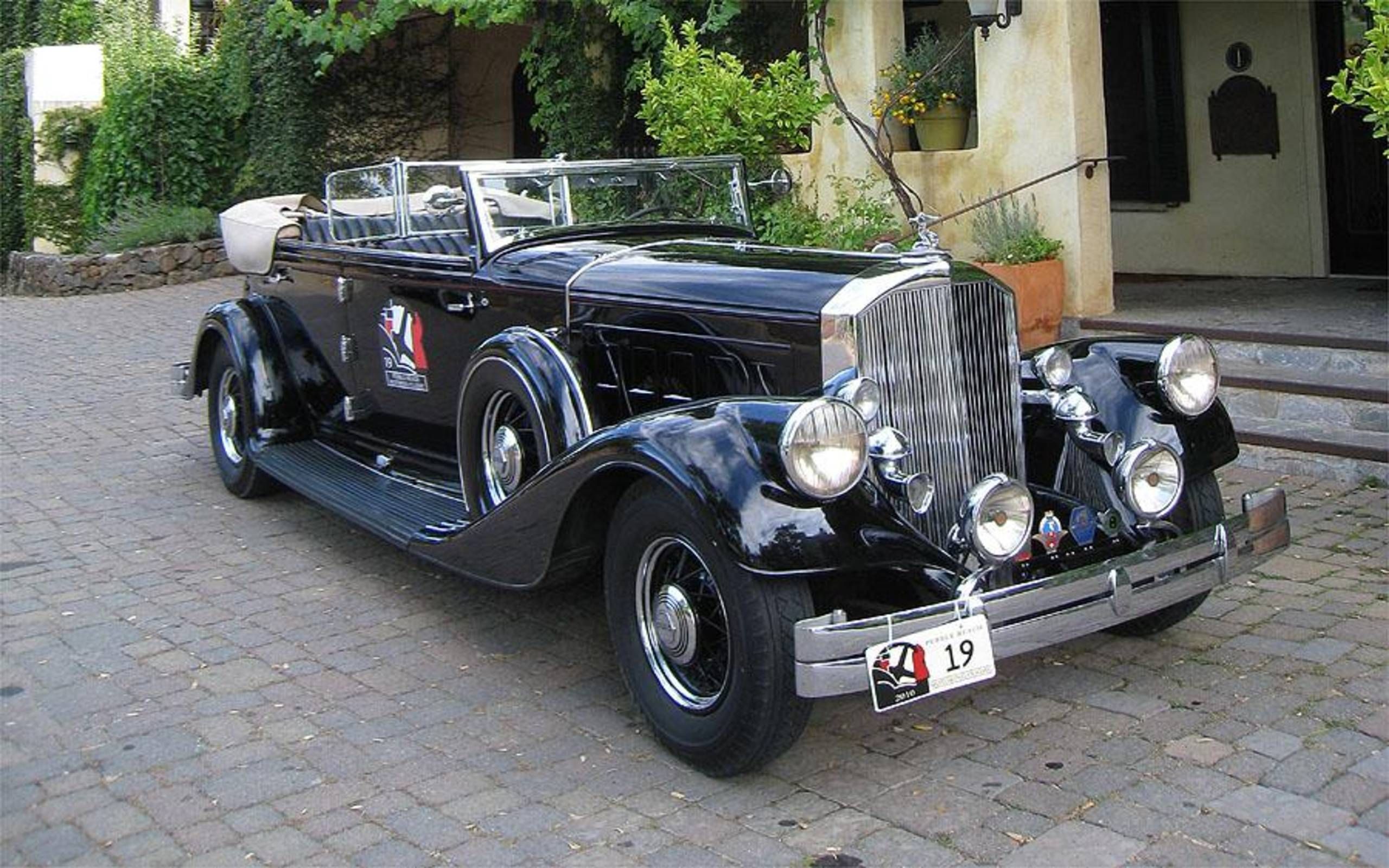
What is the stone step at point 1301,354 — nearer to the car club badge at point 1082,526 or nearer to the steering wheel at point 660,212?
the steering wheel at point 660,212

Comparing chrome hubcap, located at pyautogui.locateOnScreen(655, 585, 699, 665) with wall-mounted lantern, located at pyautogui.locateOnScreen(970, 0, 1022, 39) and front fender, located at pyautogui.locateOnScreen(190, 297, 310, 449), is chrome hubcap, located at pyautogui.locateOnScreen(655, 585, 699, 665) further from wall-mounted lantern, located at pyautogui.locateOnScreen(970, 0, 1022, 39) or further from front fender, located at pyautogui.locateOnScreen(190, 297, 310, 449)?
wall-mounted lantern, located at pyautogui.locateOnScreen(970, 0, 1022, 39)

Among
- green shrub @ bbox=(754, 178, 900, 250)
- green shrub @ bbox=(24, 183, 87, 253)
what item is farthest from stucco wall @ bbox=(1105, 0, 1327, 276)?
green shrub @ bbox=(24, 183, 87, 253)

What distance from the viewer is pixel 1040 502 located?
427 centimetres

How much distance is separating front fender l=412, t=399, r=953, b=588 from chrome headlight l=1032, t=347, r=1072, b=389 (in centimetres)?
101

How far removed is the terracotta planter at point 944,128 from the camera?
29.3ft

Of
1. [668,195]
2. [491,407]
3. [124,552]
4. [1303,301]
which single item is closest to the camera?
[491,407]

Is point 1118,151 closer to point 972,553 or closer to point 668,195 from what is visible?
point 668,195

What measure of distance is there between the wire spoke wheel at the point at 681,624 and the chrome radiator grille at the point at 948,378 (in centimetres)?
64

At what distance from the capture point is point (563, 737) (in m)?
→ 4.12

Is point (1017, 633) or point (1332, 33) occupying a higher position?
point (1332, 33)

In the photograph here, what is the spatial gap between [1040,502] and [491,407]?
1.99 m

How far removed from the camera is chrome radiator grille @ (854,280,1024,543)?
4.04 m

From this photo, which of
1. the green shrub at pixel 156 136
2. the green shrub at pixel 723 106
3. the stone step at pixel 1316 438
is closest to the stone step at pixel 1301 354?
the stone step at pixel 1316 438

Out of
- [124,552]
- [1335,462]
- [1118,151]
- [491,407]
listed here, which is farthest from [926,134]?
[124,552]
